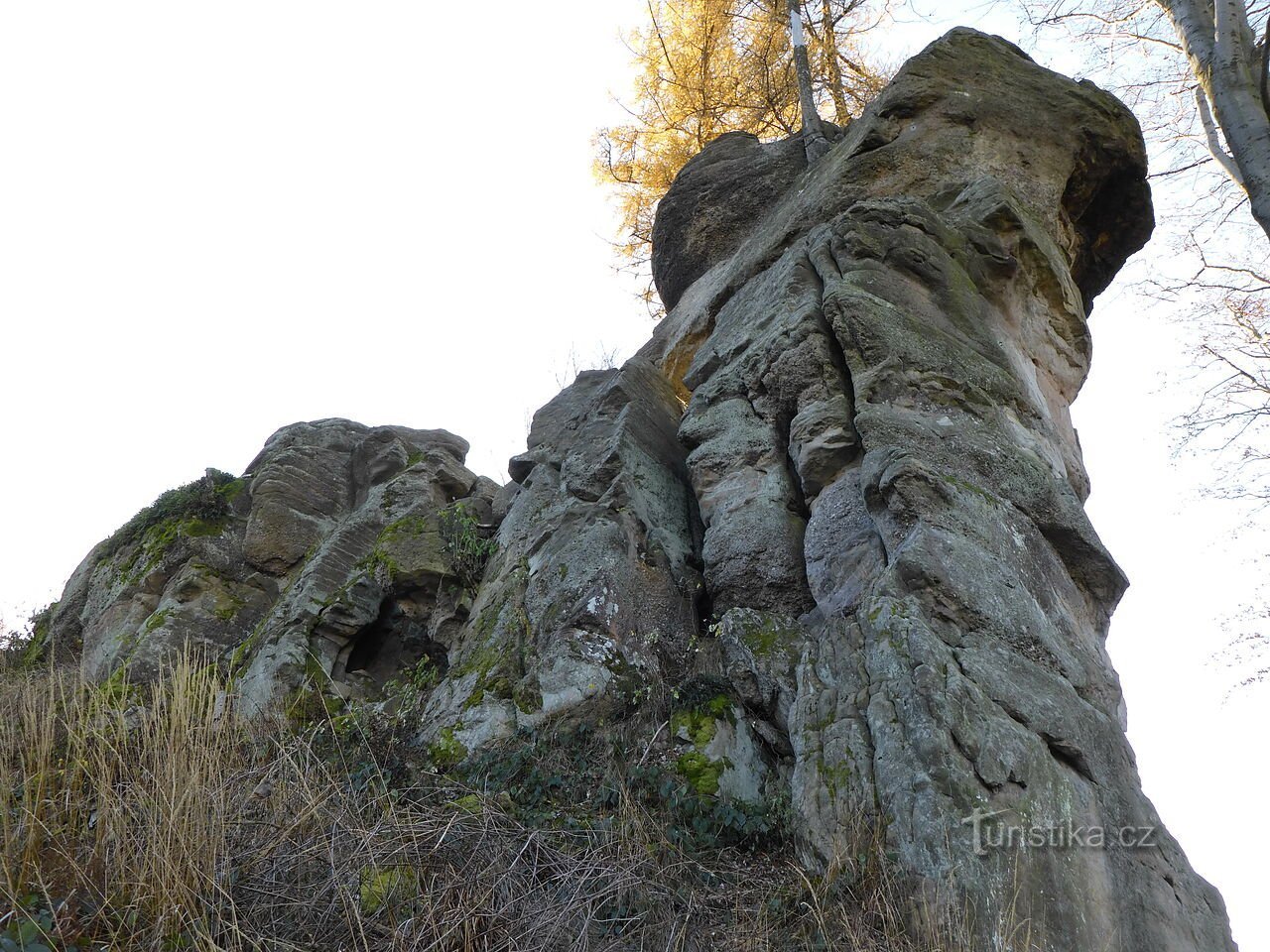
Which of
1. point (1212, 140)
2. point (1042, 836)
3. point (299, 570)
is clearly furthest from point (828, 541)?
point (1212, 140)

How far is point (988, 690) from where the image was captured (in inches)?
189

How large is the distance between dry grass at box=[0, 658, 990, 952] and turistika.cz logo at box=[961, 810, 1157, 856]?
44 cm

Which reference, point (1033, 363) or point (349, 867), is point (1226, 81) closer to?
point (1033, 363)

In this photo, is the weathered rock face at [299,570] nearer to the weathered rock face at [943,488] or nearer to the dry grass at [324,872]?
the weathered rock face at [943,488]

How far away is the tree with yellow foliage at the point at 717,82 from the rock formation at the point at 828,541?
367 cm

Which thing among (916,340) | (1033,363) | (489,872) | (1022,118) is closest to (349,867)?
(489,872)

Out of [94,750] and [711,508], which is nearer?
[94,750]

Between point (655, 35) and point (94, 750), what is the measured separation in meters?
14.5

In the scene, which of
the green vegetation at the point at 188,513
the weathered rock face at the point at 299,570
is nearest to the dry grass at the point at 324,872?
the weathered rock face at the point at 299,570

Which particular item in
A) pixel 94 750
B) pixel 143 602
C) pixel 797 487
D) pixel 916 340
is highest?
pixel 916 340

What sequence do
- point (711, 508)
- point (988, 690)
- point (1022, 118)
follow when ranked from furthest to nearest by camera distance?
point (1022, 118) < point (711, 508) < point (988, 690)

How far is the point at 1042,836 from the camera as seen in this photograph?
4332 millimetres

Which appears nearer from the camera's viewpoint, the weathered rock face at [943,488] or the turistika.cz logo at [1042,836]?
the turistika.cz logo at [1042,836]

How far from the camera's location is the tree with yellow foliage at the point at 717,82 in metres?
14.8
